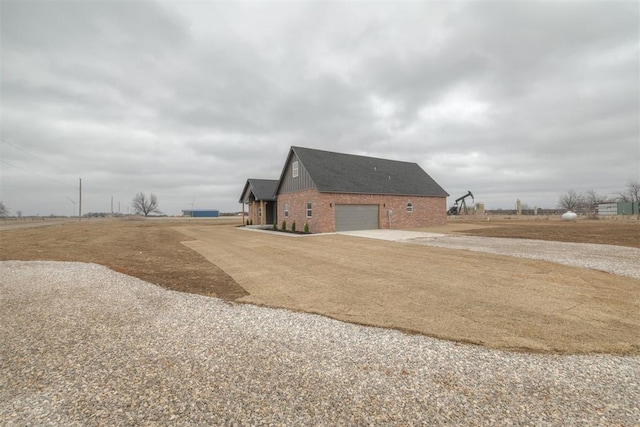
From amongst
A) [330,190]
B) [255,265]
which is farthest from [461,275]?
[330,190]

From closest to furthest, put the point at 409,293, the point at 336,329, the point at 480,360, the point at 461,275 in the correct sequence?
1. the point at 480,360
2. the point at 336,329
3. the point at 409,293
4. the point at 461,275

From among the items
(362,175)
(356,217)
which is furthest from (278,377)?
(362,175)

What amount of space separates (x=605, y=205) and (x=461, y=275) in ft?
198

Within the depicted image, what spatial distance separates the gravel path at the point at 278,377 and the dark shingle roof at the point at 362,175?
17753 millimetres

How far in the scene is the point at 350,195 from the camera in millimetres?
23594

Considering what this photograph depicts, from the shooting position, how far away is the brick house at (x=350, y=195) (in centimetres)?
2283

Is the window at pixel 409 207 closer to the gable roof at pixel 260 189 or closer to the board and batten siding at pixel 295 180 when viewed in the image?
the board and batten siding at pixel 295 180

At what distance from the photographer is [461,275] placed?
812cm

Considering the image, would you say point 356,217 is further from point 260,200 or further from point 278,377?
point 278,377

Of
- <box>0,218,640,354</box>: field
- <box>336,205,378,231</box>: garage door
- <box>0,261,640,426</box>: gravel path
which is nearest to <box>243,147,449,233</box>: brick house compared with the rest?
<box>336,205,378,231</box>: garage door

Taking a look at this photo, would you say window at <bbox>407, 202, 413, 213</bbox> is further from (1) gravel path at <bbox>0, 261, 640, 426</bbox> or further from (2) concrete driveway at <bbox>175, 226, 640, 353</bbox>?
(1) gravel path at <bbox>0, 261, 640, 426</bbox>

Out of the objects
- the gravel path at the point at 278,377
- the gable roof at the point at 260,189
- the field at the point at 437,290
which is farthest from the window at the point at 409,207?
the gravel path at the point at 278,377

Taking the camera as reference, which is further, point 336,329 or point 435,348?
point 336,329

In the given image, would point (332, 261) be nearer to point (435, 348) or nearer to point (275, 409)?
point (435, 348)
